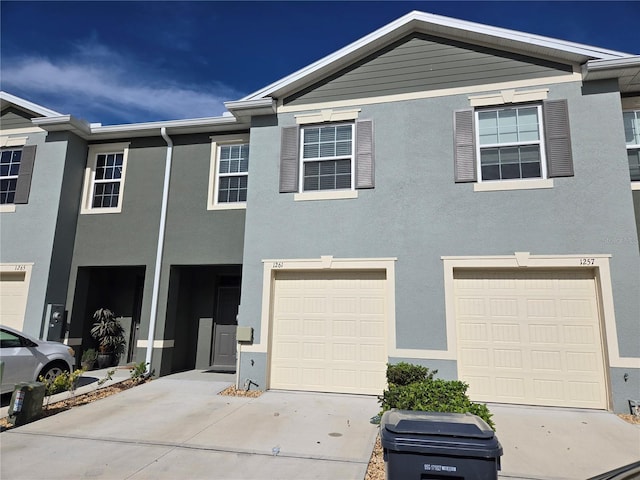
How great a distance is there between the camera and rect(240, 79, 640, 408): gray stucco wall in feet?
25.8

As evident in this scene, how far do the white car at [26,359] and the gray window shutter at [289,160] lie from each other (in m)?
5.89

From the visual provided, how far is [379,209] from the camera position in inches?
351

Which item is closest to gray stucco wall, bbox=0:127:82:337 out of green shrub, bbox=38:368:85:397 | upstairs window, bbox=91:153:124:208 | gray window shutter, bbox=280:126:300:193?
upstairs window, bbox=91:153:124:208

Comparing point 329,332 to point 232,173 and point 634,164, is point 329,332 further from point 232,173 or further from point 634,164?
point 634,164

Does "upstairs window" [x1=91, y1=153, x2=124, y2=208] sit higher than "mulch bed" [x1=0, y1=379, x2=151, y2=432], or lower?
higher

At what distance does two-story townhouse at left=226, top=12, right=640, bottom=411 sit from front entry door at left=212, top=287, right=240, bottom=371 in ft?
9.35

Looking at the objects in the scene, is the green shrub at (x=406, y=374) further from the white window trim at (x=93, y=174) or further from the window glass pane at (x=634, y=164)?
the white window trim at (x=93, y=174)

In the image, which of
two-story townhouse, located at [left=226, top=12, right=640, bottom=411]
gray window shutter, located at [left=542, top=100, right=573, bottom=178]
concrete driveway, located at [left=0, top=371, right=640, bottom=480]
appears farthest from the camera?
gray window shutter, located at [left=542, top=100, right=573, bottom=178]

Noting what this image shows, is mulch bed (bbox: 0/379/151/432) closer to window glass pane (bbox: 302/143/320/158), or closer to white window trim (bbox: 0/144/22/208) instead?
white window trim (bbox: 0/144/22/208)

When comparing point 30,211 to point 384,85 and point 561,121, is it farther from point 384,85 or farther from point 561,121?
point 561,121

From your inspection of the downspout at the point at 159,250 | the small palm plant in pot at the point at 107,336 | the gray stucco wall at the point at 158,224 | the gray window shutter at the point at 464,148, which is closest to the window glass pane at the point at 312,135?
the gray stucco wall at the point at 158,224

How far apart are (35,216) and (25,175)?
48.4 inches

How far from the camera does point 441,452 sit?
300cm

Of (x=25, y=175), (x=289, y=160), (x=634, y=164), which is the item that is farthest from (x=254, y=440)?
(x=25, y=175)
